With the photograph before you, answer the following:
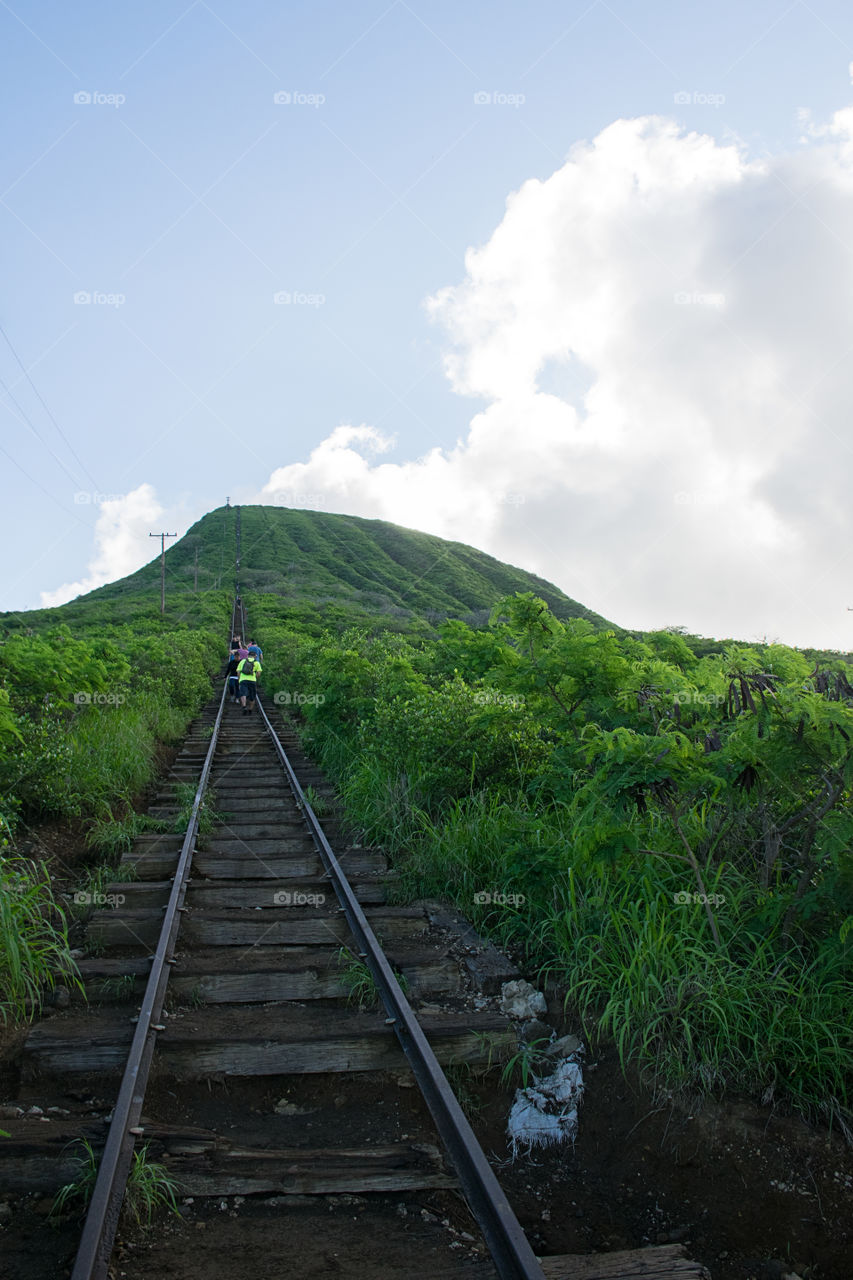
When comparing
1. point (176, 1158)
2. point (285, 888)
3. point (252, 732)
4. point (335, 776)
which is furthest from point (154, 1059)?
point (252, 732)

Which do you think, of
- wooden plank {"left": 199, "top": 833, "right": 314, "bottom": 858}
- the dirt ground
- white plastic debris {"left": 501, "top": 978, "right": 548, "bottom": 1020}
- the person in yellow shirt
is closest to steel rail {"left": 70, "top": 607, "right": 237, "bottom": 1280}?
the dirt ground

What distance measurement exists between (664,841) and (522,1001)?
4.67ft

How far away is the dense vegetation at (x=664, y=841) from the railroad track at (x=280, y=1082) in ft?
2.55

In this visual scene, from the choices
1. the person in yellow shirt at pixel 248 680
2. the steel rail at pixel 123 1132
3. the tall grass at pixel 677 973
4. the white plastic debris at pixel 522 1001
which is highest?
the person in yellow shirt at pixel 248 680

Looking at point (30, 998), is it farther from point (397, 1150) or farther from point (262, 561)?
point (262, 561)

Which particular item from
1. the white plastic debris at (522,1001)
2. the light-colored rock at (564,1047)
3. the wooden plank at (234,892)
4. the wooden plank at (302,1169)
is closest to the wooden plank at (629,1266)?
the wooden plank at (302,1169)

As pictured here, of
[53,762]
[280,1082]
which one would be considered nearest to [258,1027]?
[280,1082]

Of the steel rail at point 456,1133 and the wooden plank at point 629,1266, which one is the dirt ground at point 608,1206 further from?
the wooden plank at point 629,1266

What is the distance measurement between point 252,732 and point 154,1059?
13225mm

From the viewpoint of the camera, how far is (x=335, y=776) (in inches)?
451

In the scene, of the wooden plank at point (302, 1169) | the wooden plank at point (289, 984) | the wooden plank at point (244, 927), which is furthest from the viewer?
the wooden plank at point (244, 927)

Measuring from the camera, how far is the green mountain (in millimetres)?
55438

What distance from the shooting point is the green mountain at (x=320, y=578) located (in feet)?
182

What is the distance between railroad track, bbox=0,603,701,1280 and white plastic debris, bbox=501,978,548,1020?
0.13m
